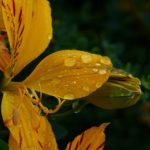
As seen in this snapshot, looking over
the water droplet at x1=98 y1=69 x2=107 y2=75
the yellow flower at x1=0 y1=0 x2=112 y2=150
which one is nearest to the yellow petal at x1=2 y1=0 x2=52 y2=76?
the yellow flower at x1=0 y1=0 x2=112 y2=150

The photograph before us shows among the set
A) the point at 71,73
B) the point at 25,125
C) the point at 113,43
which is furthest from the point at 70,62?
the point at 113,43

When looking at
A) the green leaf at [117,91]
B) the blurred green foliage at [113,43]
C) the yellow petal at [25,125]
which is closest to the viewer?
the yellow petal at [25,125]

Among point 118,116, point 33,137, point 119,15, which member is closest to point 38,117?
point 33,137

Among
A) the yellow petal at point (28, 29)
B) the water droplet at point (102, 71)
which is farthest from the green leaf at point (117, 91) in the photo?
the yellow petal at point (28, 29)

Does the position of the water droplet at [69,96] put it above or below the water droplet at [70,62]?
below

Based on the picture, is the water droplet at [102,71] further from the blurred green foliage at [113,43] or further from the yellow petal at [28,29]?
the blurred green foliage at [113,43]

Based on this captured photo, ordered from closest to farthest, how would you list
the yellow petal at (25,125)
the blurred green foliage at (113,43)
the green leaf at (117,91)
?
1. the yellow petal at (25,125)
2. the green leaf at (117,91)
3. the blurred green foliage at (113,43)

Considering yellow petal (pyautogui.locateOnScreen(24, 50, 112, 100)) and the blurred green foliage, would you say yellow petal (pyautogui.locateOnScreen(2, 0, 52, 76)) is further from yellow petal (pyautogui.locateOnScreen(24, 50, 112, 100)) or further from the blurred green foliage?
the blurred green foliage
